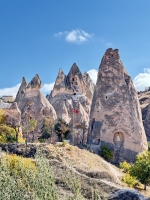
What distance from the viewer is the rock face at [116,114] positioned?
29203 millimetres

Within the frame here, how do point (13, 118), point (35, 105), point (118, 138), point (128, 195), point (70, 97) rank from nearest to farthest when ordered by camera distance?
point (128, 195)
point (13, 118)
point (118, 138)
point (35, 105)
point (70, 97)

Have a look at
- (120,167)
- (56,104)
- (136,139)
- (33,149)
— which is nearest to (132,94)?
(136,139)

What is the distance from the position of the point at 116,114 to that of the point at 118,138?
7.04 feet

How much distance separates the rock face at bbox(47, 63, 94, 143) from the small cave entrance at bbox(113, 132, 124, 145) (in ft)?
44.2

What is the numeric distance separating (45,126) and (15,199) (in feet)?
85.5

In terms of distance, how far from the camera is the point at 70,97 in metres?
48.8

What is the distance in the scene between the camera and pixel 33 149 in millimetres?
21438

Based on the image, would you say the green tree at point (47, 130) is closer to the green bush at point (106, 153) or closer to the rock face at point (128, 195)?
the green bush at point (106, 153)

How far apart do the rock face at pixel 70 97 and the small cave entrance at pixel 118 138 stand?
1348 cm

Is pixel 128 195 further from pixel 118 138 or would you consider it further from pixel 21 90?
pixel 21 90

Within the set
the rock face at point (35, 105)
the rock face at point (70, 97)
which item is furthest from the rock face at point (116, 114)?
the rock face at point (70, 97)

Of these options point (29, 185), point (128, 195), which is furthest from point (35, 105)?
point (29, 185)

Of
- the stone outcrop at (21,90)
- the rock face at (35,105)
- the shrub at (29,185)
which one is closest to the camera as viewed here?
the shrub at (29,185)

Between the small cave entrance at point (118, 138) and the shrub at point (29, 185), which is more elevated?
the small cave entrance at point (118, 138)
